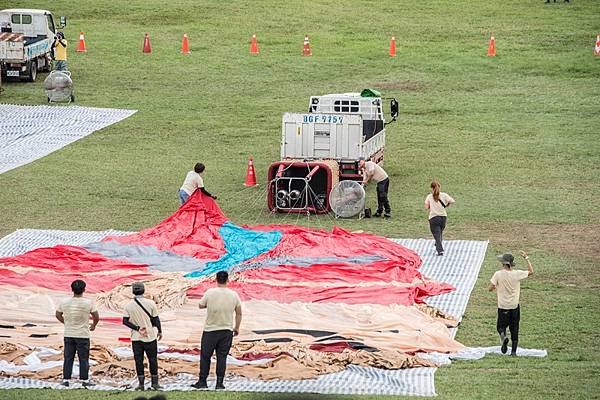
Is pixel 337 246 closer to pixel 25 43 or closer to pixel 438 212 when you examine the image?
pixel 438 212

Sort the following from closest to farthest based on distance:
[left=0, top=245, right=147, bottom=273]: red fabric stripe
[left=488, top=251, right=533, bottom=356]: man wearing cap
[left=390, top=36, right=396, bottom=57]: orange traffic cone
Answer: [left=488, top=251, right=533, bottom=356]: man wearing cap → [left=0, top=245, right=147, bottom=273]: red fabric stripe → [left=390, top=36, right=396, bottom=57]: orange traffic cone

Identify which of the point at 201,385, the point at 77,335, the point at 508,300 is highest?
the point at 508,300

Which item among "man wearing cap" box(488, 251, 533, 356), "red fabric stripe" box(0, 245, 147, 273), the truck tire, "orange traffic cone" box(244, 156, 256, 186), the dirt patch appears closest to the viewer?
"man wearing cap" box(488, 251, 533, 356)

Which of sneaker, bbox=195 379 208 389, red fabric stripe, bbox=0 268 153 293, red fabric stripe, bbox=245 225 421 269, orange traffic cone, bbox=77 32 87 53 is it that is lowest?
sneaker, bbox=195 379 208 389

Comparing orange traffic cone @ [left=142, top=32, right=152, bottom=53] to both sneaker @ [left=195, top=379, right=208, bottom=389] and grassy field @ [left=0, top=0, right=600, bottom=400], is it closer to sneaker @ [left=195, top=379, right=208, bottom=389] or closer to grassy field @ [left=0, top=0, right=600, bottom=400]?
grassy field @ [left=0, top=0, right=600, bottom=400]

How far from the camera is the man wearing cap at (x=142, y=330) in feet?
55.8

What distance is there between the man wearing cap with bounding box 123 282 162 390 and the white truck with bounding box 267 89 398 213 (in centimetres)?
1197

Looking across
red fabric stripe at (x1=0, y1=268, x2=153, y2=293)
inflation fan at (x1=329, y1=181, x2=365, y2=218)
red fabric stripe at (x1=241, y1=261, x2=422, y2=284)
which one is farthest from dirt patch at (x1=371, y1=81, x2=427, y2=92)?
red fabric stripe at (x1=0, y1=268, x2=153, y2=293)

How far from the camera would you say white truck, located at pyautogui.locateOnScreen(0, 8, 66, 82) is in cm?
4525

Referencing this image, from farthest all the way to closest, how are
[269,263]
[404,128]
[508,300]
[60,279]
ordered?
[404,128], [269,263], [60,279], [508,300]

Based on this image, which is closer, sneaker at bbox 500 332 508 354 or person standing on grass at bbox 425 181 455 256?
sneaker at bbox 500 332 508 354

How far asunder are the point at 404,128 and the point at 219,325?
2401 centimetres

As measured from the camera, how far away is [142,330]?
1702 cm

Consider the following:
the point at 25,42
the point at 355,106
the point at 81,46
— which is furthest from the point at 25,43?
the point at 355,106
